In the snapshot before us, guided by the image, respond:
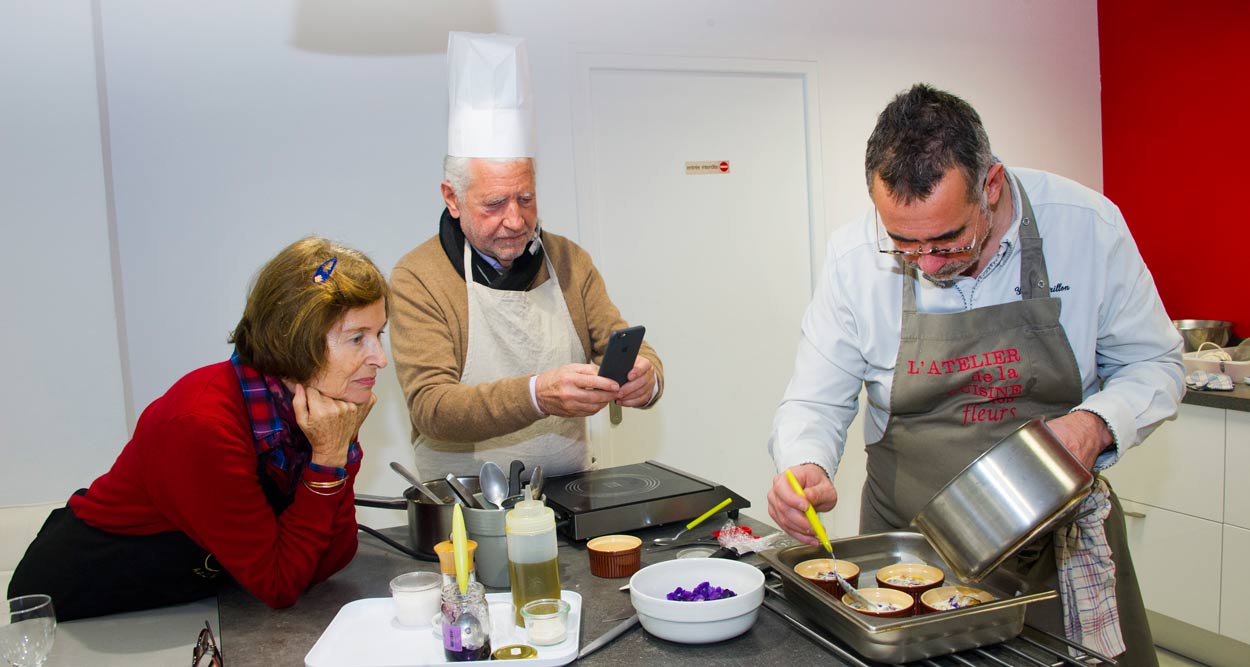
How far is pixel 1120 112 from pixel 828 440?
303cm

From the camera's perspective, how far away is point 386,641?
4.26 feet

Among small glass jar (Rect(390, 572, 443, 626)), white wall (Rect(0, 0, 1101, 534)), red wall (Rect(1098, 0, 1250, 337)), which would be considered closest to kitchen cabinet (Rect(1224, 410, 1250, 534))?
red wall (Rect(1098, 0, 1250, 337))

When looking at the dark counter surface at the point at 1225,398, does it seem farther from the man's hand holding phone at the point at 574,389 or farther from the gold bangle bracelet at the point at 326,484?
the gold bangle bracelet at the point at 326,484

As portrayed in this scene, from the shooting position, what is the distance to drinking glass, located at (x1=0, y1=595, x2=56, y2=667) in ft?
3.96

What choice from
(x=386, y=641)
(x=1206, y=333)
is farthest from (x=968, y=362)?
(x=1206, y=333)

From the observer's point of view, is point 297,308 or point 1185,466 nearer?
point 297,308

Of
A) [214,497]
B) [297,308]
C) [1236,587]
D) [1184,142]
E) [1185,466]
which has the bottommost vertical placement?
[1236,587]

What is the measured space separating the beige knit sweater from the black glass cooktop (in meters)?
0.16

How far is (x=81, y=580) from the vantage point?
148 centimetres

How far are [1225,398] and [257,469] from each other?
2.72 metres

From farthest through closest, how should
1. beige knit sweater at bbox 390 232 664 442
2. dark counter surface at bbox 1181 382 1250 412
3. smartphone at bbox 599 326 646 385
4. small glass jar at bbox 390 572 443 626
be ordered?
dark counter surface at bbox 1181 382 1250 412, beige knit sweater at bbox 390 232 664 442, smartphone at bbox 599 326 646 385, small glass jar at bbox 390 572 443 626

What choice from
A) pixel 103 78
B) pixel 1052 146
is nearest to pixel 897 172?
pixel 103 78

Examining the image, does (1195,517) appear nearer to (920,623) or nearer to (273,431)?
(920,623)

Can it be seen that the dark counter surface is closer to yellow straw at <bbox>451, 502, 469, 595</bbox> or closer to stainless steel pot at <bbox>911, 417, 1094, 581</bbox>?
stainless steel pot at <bbox>911, 417, 1094, 581</bbox>
